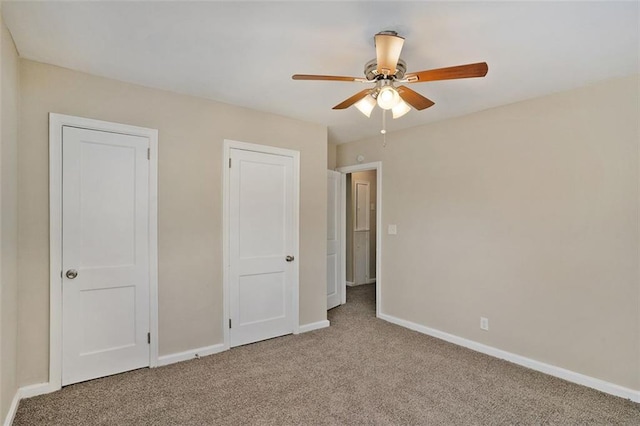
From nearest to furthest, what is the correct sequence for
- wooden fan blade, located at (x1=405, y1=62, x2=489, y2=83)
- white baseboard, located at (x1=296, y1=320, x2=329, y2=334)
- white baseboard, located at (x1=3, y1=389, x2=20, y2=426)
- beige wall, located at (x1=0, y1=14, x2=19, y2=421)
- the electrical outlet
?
wooden fan blade, located at (x1=405, y1=62, x2=489, y2=83), beige wall, located at (x1=0, y1=14, x2=19, y2=421), white baseboard, located at (x1=3, y1=389, x2=20, y2=426), the electrical outlet, white baseboard, located at (x1=296, y1=320, x2=329, y2=334)

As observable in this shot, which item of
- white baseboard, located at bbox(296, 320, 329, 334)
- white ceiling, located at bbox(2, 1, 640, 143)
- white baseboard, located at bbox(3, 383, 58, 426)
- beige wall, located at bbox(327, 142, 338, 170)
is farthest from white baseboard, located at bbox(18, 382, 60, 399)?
beige wall, located at bbox(327, 142, 338, 170)

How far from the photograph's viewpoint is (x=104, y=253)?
8.76 ft

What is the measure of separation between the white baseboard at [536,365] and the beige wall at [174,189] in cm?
139

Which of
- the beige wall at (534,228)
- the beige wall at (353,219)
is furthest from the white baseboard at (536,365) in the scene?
the beige wall at (353,219)

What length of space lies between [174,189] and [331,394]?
2172 millimetres

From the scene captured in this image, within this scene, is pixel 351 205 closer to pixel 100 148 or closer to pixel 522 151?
pixel 522 151

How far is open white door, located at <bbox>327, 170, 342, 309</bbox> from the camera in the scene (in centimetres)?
476

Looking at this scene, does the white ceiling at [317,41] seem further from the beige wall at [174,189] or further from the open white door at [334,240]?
the open white door at [334,240]

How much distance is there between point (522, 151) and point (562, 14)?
4.84 ft

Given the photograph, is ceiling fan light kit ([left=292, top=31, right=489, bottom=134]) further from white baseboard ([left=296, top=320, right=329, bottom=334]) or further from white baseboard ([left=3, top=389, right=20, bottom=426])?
white baseboard ([left=3, top=389, right=20, bottom=426])

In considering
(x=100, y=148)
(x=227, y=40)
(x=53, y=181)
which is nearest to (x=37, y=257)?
(x=53, y=181)

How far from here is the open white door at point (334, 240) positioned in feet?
15.6

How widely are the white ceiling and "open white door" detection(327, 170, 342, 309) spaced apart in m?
2.02

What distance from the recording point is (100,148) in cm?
265
